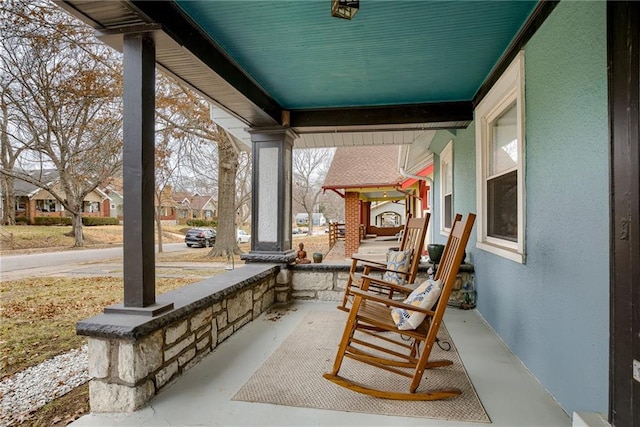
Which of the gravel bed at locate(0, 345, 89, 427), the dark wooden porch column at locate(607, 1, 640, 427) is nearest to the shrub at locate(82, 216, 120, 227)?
the gravel bed at locate(0, 345, 89, 427)

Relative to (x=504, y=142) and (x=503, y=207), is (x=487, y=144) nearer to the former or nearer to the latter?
(x=504, y=142)

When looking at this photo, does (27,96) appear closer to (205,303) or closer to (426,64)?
(205,303)

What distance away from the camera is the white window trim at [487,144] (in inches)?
87.7

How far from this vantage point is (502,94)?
2.65 metres

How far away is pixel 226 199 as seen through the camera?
9.52 meters

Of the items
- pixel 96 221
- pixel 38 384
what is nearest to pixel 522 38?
pixel 38 384

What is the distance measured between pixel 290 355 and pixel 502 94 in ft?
8.65

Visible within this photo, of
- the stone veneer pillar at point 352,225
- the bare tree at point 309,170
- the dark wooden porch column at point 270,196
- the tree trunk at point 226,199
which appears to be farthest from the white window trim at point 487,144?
the bare tree at point 309,170

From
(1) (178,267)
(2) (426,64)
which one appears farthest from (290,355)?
(1) (178,267)

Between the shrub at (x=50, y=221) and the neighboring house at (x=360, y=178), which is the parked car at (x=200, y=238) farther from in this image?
the shrub at (x=50, y=221)

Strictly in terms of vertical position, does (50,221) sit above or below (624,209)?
below

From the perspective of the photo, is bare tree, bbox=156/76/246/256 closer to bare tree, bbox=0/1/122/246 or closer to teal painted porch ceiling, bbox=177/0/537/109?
bare tree, bbox=0/1/122/246

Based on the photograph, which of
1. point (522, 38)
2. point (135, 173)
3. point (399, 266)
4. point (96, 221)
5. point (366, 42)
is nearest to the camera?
point (135, 173)

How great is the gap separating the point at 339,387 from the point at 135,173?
173 centimetres
